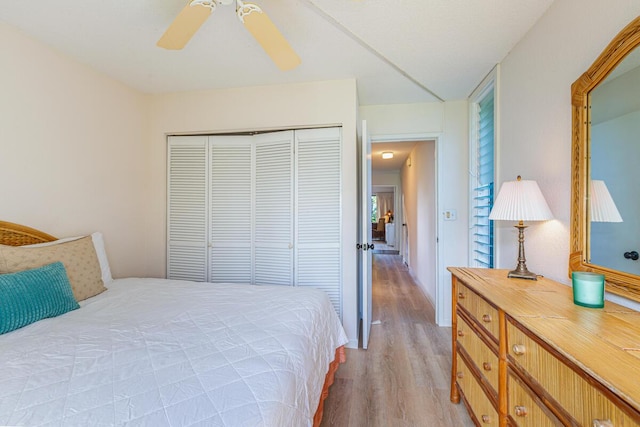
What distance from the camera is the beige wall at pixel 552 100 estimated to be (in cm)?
130

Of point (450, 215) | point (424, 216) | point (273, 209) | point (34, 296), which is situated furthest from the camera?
point (424, 216)

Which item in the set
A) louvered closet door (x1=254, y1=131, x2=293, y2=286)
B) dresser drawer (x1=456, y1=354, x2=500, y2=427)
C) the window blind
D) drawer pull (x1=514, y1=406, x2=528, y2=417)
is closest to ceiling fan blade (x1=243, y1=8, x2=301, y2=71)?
louvered closet door (x1=254, y1=131, x2=293, y2=286)

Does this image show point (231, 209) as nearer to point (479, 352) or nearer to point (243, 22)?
point (243, 22)

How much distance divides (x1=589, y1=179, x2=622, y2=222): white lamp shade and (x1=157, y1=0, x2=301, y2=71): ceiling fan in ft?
5.67

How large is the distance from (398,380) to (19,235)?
2834 millimetres

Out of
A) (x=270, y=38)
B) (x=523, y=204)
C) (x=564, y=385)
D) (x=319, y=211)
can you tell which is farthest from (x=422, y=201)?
(x=564, y=385)

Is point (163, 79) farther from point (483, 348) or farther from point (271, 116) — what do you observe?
point (483, 348)

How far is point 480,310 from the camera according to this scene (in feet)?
4.58

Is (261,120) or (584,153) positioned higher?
(261,120)

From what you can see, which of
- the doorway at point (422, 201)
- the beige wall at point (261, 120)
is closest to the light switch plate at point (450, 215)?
the doorway at point (422, 201)

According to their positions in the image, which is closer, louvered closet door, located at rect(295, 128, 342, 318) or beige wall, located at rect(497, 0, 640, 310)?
beige wall, located at rect(497, 0, 640, 310)

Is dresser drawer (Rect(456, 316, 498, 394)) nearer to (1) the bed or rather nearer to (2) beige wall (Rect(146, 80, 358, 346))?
(1) the bed

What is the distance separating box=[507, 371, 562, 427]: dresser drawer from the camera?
896 mm

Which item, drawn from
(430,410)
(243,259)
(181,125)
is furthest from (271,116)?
(430,410)
